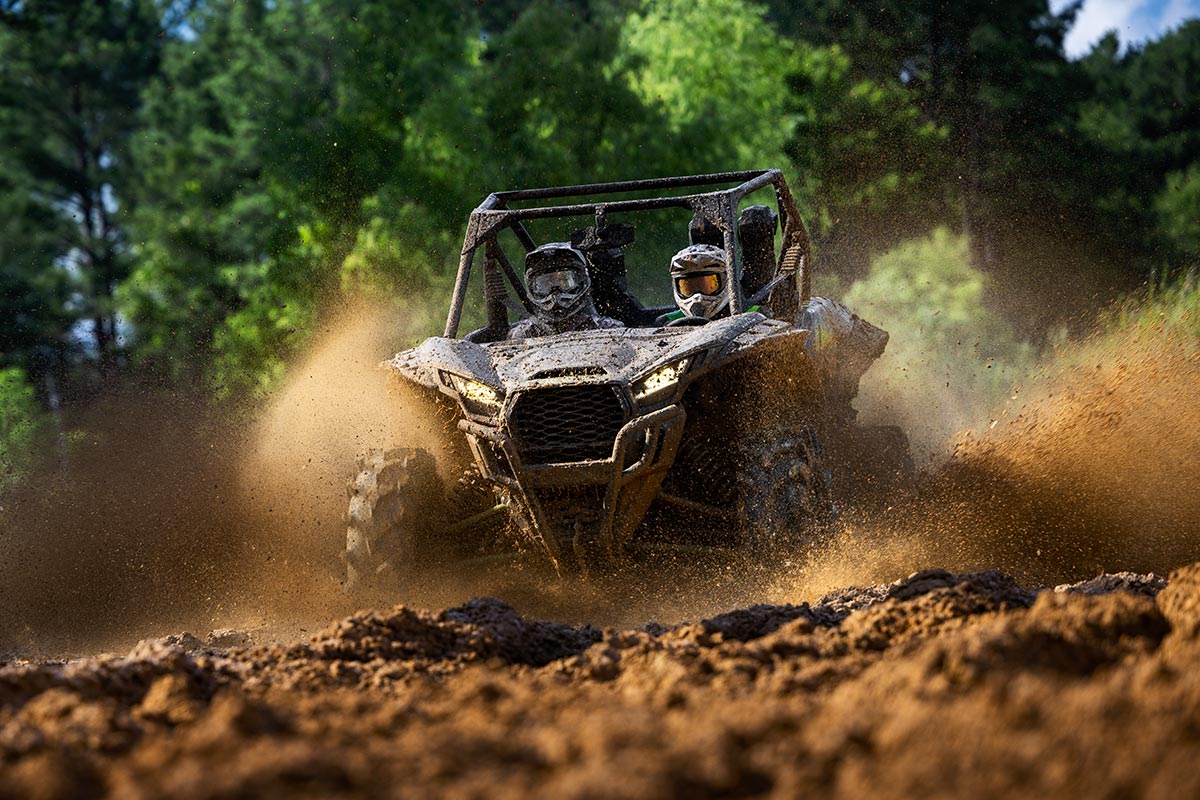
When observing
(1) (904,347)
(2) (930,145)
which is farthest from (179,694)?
(2) (930,145)

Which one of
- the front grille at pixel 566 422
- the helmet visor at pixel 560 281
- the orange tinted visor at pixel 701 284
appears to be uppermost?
the helmet visor at pixel 560 281

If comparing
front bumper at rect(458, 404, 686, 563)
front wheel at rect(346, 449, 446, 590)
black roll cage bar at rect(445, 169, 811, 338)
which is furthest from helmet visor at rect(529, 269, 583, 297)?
front bumper at rect(458, 404, 686, 563)

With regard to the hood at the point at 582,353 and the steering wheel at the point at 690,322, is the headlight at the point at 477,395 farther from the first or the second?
the steering wheel at the point at 690,322

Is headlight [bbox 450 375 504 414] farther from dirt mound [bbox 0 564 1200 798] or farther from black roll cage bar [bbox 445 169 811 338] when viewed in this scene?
dirt mound [bbox 0 564 1200 798]

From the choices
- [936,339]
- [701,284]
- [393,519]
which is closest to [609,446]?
[393,519]

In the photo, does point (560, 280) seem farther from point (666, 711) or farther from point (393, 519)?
point (666, 711)

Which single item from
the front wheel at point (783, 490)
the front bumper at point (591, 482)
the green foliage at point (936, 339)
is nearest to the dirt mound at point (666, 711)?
the front bumper at point (591, 482)

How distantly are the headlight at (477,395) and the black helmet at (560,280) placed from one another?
4.57 feet

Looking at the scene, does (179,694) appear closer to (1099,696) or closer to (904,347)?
(1099,696)

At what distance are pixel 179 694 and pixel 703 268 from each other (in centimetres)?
580

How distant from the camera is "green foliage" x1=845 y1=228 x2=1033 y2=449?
1310cm

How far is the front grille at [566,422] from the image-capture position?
739cm

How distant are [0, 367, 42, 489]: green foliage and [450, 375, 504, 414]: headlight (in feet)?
36.5

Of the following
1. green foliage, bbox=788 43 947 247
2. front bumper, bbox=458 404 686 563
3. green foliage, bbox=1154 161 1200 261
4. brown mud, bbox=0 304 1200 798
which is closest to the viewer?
brown mud, bbox=0 304 1200 798
